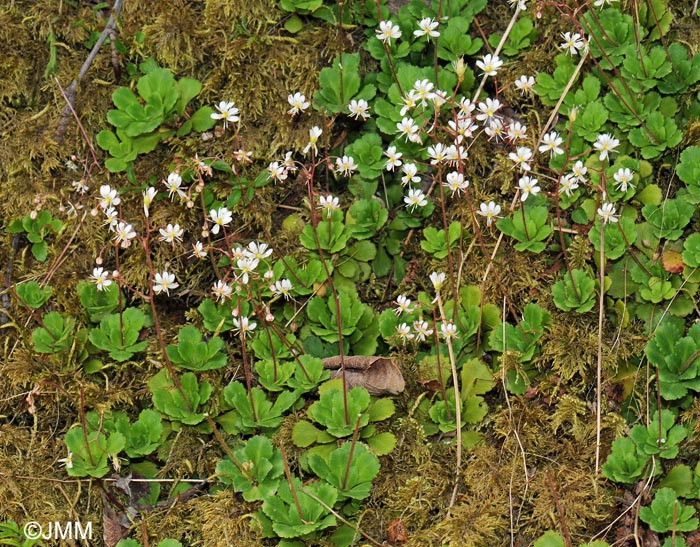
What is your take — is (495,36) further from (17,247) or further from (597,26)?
(17,247)

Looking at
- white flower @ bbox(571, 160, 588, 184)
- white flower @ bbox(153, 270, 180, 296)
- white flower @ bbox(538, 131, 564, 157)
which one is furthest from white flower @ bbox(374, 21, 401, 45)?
white flower @ bbox(153, 270, 180, 296)

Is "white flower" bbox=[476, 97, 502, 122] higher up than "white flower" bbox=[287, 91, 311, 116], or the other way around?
"white flower" bbox=[476, 97, 502, 122]

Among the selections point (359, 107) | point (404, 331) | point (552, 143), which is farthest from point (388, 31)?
point (404, 331)

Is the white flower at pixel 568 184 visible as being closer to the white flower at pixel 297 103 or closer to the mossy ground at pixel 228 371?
the mossy ground at pixel 228 371

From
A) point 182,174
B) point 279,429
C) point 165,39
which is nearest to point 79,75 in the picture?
point 165,39

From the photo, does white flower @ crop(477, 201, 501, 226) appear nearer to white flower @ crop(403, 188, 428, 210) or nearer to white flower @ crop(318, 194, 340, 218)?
white flower @ crop(403, 188, 428, 210)

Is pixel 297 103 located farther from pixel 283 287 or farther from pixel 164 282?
pixel 164 282
